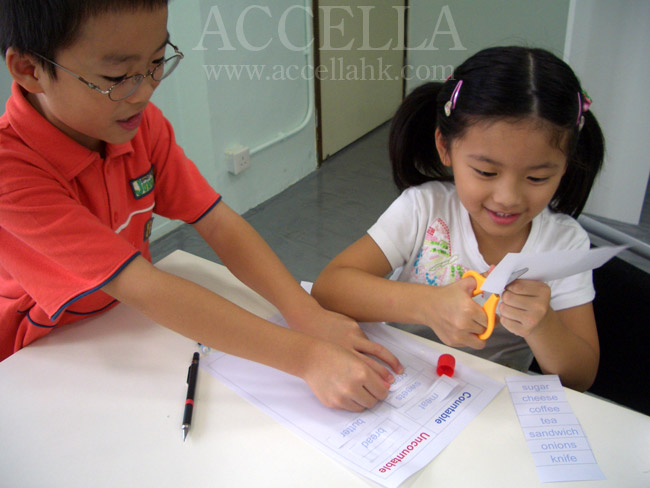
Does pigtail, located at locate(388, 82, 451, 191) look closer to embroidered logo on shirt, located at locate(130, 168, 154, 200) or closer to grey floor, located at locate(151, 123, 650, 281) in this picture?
embroidered logo on shirt, located at locate(130, 168, 154, 200)

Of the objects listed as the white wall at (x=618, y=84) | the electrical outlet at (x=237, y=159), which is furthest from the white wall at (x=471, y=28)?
the electrical outlet at (x=237, y=159)

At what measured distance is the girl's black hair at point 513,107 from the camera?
798 millimetres

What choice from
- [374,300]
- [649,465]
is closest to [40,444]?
[374,300]

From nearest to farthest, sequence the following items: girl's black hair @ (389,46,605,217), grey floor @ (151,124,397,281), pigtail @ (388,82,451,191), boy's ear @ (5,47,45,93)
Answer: boy's ear @ (5,47,45,93)
girl's black hair @ (389,46,605,217)
pigtail @ (388,82,451,191)
grey floor @ (151,124,397,281)

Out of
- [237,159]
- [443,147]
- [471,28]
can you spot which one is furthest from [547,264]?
[471,28]

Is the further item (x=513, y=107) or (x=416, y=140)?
(x=416, y=140)

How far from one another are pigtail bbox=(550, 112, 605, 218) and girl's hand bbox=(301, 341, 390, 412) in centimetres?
48

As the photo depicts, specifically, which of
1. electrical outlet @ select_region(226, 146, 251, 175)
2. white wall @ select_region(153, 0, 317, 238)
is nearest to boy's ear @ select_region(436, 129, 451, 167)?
white wall @ select_region(153, 0, 317, 238)

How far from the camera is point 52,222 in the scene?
2.37ft

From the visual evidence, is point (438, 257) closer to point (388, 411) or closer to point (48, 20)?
point (388, 411)

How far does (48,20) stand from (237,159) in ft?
5.92

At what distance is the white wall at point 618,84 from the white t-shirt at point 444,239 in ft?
5.28

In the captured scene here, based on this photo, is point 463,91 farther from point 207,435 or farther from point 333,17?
point 333,17

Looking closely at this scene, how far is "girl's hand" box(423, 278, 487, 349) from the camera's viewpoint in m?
0.74
